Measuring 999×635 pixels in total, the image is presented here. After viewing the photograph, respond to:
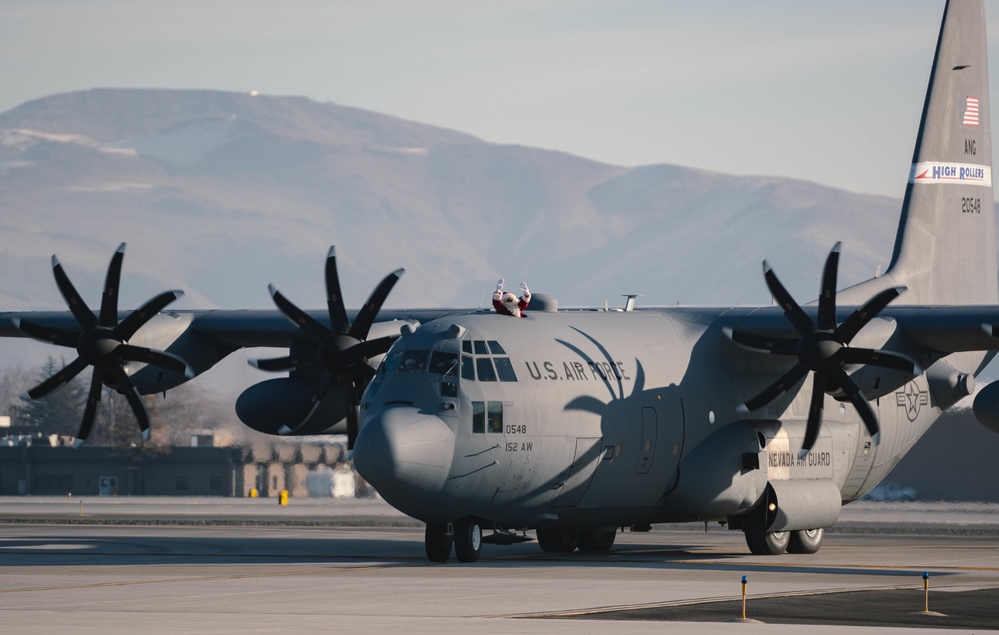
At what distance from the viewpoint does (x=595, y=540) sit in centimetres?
3128

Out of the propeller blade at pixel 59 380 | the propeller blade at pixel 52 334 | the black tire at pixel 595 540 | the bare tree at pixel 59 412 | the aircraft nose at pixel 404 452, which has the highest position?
the propeller blade at pixel 52 334

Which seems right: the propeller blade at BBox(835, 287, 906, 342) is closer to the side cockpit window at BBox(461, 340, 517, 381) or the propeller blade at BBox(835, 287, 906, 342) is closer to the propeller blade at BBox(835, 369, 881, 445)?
the propeller blade at BBox(835, 369, 881, 445)

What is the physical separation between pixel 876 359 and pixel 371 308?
364 inches

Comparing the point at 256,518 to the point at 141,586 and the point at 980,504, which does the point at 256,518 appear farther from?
the point at 141,586

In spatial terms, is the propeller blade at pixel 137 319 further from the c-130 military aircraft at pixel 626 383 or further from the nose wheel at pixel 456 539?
the nose wheel at pixel 456 539

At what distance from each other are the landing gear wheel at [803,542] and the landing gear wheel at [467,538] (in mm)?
7130

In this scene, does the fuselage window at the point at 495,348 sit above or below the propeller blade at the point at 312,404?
above

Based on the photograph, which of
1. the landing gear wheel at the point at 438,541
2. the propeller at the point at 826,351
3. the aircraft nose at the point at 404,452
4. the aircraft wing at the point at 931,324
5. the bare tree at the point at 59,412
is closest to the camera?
the aircraft nose at the point at 404,452

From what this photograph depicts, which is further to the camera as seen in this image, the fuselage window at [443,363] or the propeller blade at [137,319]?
the propeller blade at [137,319]

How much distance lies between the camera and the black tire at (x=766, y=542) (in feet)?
97.5

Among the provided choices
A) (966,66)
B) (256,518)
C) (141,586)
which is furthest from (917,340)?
(256,518)

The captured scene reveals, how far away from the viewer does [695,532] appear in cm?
4069

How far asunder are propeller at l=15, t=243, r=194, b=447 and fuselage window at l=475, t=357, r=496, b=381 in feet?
22.8

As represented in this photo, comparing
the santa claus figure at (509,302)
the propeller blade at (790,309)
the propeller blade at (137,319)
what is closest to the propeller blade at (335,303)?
the propeller blade at (137,319)
